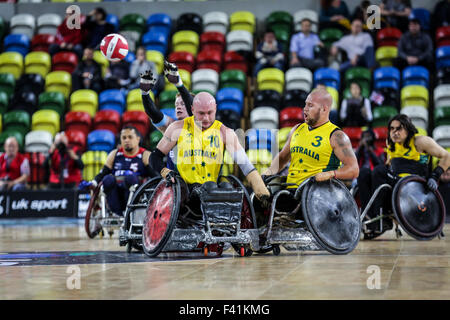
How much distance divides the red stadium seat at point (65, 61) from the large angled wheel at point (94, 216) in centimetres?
726

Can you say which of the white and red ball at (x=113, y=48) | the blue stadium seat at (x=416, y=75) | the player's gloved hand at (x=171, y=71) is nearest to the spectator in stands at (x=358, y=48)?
the blue stadium seat at (x=416, y=75)

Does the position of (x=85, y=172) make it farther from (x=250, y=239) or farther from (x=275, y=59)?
(x=250, y=239)

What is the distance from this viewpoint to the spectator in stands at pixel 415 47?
535 inches

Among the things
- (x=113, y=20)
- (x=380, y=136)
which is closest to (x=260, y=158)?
(x=380, y=136)

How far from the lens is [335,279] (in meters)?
3.98

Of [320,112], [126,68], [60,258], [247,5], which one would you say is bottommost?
[60,258]

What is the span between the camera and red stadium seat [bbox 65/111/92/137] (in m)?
13.7

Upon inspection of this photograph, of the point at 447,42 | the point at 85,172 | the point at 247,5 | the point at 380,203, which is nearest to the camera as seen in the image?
the point at 380,203

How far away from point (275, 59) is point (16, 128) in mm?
5292

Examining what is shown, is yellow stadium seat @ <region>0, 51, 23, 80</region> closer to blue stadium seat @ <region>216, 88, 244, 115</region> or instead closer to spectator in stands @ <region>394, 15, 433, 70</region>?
blue stadium seat @ <region>216, 88, 244, 115</region>

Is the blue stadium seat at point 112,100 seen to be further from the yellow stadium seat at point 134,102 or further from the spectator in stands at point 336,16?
the spectator in stands at point 336,16

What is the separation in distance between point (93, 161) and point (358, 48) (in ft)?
18.4

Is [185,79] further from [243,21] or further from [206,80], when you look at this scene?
[243,21]
